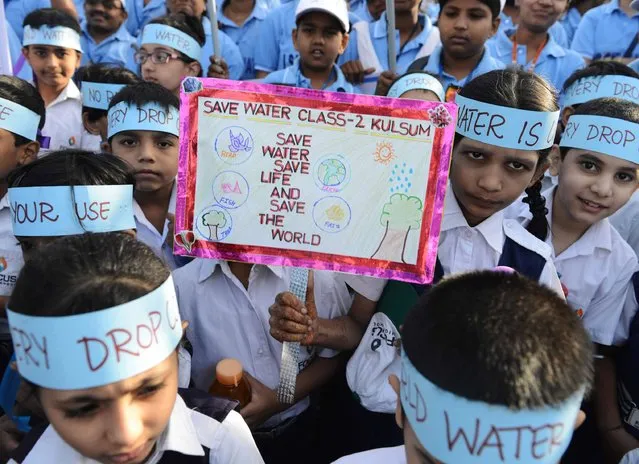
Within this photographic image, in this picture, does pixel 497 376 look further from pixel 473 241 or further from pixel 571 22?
pixel 571 22

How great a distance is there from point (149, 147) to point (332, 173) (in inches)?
56.5

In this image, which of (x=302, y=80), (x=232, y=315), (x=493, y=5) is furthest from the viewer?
(x=302, y=80)

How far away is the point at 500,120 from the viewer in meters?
2.19

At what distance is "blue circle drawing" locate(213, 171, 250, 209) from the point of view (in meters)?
1.89

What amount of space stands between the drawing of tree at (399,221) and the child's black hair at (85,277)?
0.71m

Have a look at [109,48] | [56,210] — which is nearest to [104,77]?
[56,210]

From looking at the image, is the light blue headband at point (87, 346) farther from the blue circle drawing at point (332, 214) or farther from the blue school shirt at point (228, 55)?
the blue school shirt at point (228, 55)

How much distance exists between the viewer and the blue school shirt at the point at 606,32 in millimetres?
5637

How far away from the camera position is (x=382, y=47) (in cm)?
537

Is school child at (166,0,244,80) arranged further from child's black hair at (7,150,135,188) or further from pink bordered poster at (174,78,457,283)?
pink bordered poster at (174,78,457,283)

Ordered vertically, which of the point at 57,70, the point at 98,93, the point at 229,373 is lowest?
the point at 229,373

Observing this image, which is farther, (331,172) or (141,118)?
(141,118)

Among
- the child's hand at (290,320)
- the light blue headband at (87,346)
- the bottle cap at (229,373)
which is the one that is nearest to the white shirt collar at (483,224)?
the child's hand at (290,320)

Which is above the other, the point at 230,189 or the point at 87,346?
the point at 230,189
